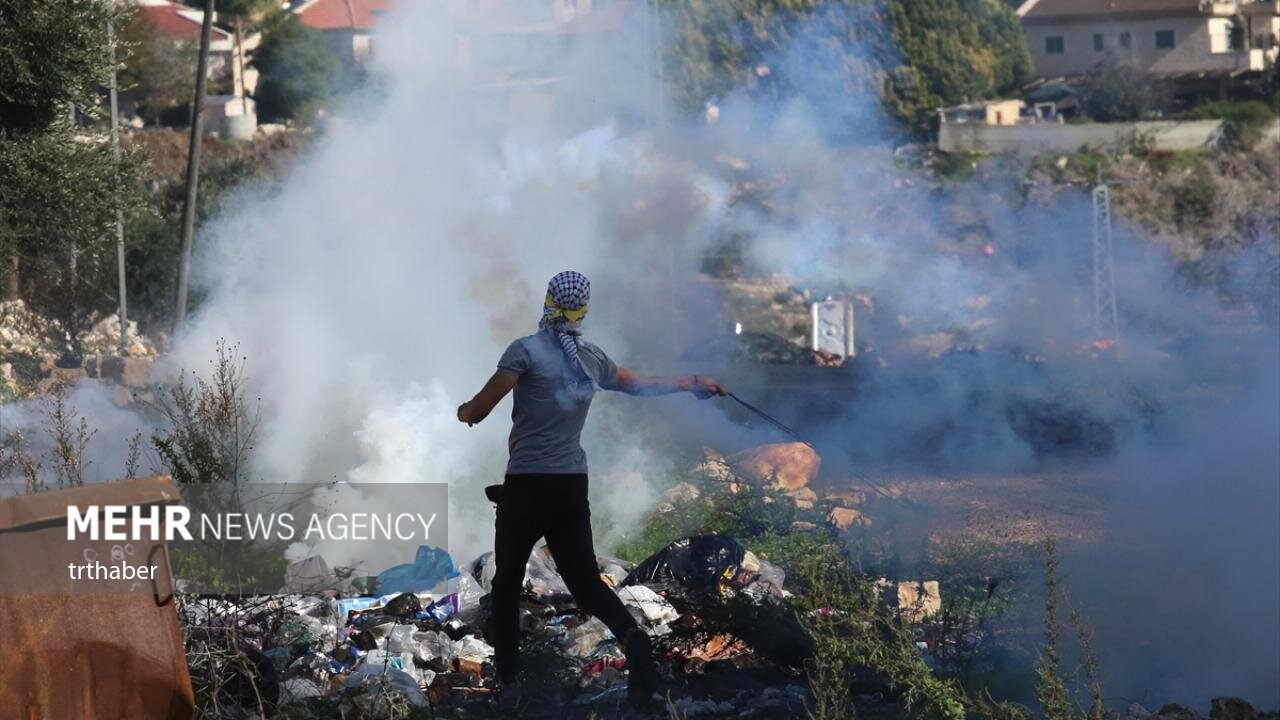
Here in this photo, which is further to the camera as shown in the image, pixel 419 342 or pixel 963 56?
pixel 963 56

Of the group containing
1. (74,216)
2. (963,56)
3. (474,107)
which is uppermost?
(963,56)

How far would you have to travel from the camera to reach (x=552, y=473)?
5.98 m

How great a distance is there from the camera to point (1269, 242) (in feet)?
96.9

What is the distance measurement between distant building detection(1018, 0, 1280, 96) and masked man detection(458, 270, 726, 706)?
47651mm

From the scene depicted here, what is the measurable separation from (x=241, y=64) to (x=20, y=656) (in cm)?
4215

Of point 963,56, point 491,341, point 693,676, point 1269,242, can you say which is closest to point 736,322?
point 1269,242

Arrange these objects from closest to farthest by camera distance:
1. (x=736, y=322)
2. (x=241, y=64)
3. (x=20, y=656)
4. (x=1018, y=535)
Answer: (x=20, y=656) → (x=1018, y=535) → (x=736, y=322) → (x=241, y=64)

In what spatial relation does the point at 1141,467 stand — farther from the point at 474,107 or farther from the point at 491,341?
the point at 474,107

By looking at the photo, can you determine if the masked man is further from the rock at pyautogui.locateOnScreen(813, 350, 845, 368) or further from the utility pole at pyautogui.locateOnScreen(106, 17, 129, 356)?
the rock at pyautogui.locateOnScreen(813, 350, 845, 368)

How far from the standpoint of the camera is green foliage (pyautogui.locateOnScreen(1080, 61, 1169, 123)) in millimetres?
45438

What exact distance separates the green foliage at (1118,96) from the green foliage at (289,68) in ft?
71.9

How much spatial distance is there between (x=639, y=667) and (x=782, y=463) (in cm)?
572

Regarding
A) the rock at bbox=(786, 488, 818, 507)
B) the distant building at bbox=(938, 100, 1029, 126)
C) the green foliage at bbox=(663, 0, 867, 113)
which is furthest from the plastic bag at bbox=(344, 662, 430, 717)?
the distant building at bbox=(938, 100, 1029, 126)

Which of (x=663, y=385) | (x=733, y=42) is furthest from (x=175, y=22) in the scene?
(x=663, y=385)
